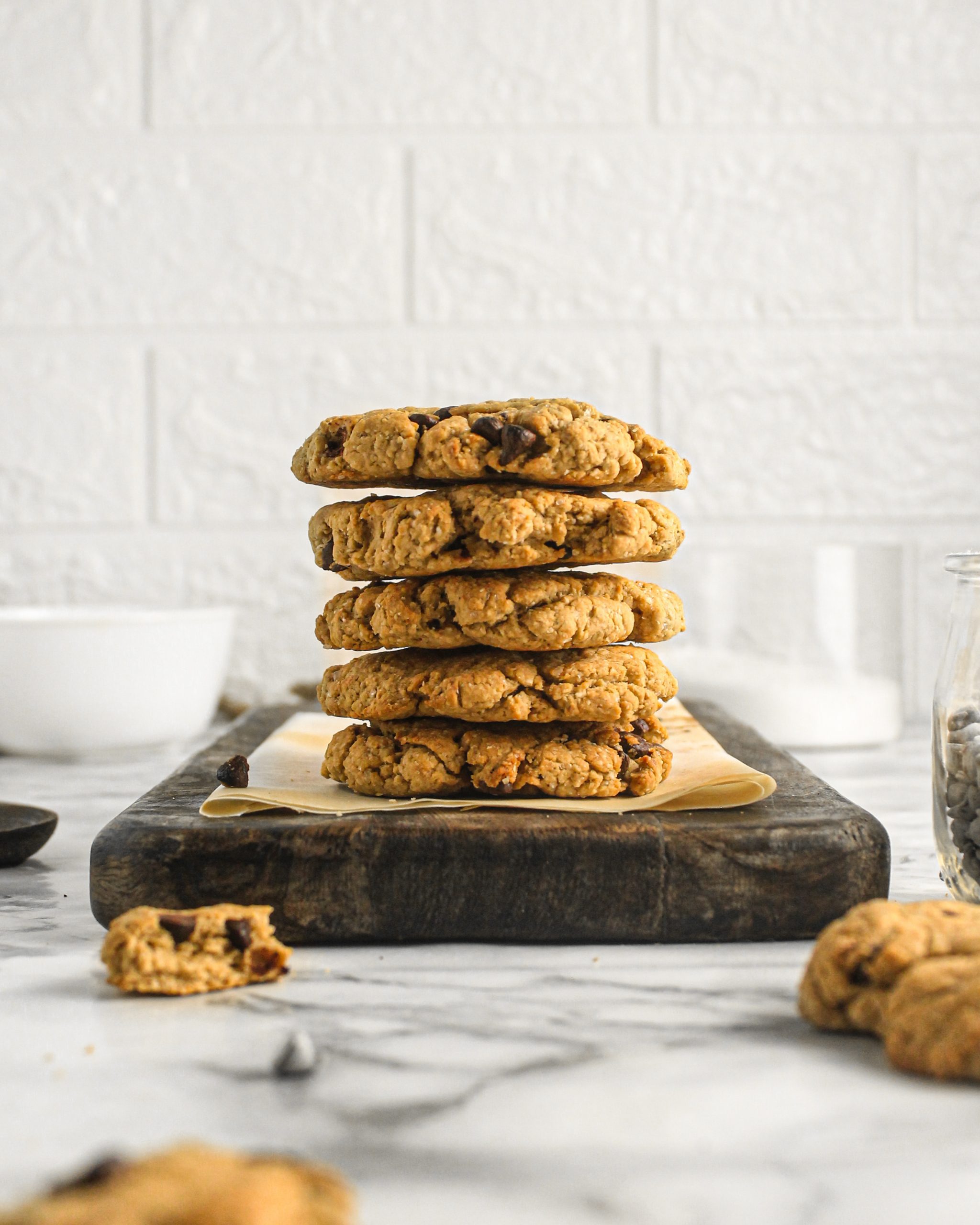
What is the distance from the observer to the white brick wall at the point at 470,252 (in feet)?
6.35

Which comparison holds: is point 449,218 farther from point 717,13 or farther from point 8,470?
point 8,470

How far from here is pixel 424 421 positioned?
0.87 metres

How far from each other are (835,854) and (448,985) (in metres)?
0.27

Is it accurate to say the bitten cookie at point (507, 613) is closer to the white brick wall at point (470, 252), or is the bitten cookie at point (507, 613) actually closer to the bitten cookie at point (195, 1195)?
the bitten cookie at point (195, 1195)

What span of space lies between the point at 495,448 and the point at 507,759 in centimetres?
23

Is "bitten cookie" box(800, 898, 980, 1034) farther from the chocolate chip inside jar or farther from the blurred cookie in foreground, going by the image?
the chocolate chip inside jar

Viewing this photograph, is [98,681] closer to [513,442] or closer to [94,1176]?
[513,442]

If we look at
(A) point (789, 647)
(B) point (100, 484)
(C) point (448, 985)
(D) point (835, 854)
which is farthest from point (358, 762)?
(B) point (100, 484)

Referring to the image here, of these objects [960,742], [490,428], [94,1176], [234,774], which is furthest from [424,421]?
[94,1176]

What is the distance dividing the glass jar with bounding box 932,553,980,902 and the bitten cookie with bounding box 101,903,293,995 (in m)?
0.46

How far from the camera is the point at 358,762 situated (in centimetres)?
92


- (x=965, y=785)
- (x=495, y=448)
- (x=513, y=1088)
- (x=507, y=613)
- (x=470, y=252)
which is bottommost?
(x=513, y=1088)

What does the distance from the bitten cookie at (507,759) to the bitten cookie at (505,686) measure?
14 mm

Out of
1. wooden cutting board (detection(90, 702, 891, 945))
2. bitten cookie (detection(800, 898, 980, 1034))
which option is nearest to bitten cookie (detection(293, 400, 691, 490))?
wooden cutting board (detection(90, 702, 891, 945))
